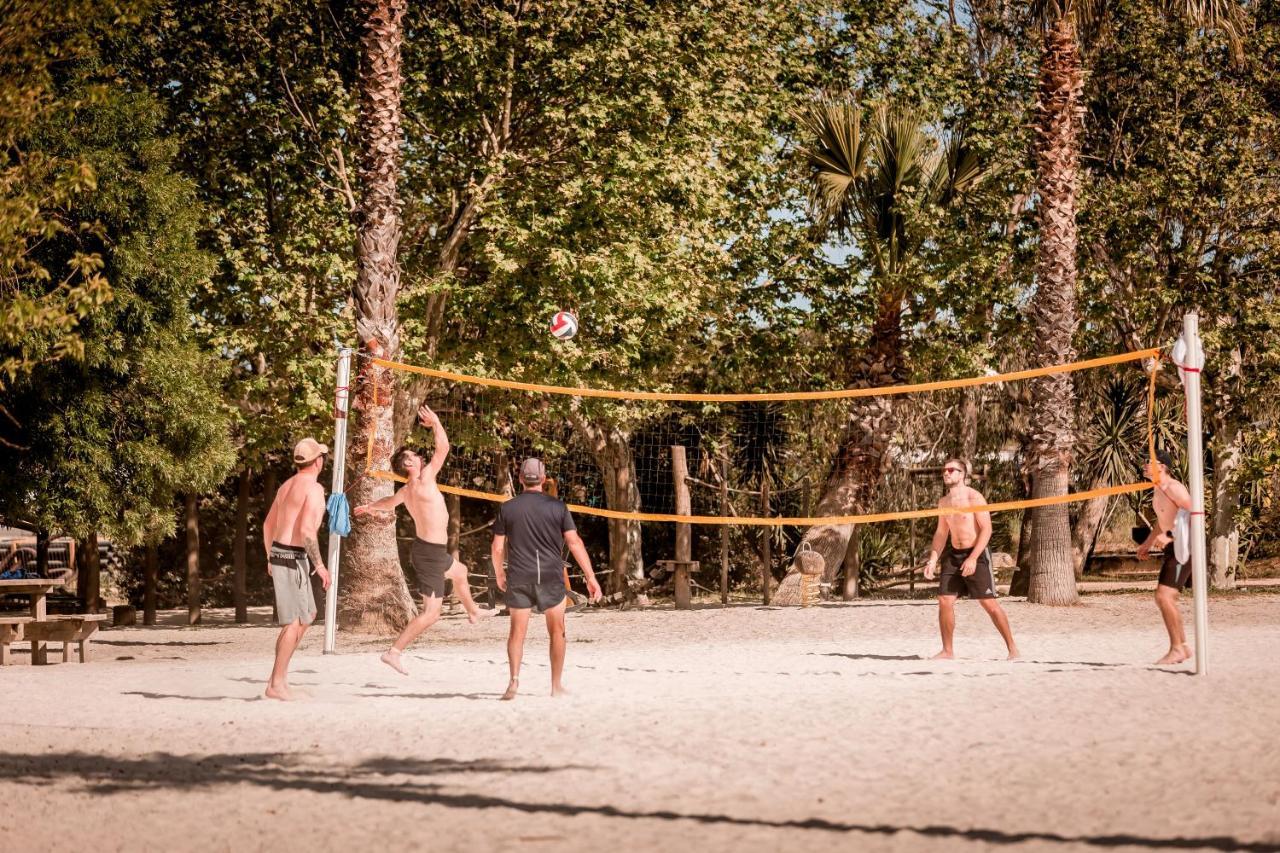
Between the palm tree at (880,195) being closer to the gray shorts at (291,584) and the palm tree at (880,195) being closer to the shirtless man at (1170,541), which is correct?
the shirtless man at (1170,541)

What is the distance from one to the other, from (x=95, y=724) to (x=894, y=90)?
17038 millimetres

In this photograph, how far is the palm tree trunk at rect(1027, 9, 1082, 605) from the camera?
1855 cm

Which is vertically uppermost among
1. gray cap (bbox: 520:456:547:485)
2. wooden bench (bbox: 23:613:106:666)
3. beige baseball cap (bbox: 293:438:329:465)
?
beige baseball cap (bbox: 293:438:329:465)

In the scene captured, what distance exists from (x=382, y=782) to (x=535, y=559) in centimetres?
287

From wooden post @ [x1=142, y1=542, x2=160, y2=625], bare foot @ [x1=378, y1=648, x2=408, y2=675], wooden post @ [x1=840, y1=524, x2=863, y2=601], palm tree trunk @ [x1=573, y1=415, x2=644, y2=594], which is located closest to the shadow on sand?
bare foot @ [x1=378, y1=648, x2=408, y2=675]

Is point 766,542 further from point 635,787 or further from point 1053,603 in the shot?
point 635,787

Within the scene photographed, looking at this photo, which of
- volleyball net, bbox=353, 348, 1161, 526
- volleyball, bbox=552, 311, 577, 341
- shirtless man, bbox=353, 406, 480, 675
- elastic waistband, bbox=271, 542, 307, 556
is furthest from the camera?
volleyball net, bbox=353, 348, 1161, 526

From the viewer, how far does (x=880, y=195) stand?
74.3ft

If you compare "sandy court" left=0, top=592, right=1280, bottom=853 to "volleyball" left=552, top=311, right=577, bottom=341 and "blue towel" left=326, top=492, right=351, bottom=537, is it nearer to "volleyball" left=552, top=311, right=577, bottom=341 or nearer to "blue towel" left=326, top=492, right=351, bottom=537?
"blue towel" left=326, top=492, right=351, bottom=537

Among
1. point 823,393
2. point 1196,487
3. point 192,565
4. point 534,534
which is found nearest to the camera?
point 534,534

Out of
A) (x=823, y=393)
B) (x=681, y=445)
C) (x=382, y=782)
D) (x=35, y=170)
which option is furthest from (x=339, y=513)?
(x=681, y=445)

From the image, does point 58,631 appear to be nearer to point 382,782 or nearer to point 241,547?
point 382,782

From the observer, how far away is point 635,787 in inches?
258

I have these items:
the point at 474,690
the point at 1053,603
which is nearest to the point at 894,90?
the point at 1053,603
